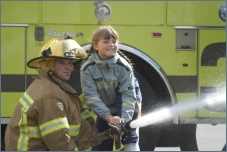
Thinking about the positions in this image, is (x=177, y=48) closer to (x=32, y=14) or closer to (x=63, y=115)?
(x=32, y=14)

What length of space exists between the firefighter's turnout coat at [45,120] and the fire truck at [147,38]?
190cm

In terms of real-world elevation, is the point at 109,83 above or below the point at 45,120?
above

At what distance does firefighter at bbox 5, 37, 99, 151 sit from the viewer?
426 centimetres

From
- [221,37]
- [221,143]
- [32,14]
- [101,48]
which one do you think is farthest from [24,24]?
[221,143]

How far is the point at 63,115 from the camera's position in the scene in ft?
14.1

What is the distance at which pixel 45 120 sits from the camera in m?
4.24

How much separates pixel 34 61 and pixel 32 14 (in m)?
1.79

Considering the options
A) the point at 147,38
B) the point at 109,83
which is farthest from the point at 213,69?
the point at 109,83

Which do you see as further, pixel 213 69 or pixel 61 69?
pixel 213 69

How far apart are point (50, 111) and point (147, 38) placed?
2.41 m

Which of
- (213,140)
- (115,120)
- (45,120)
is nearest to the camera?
(45,120)

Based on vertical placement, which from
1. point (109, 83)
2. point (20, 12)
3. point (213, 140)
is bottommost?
point (213, 140)

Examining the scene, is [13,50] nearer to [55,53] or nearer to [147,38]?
[147,38]

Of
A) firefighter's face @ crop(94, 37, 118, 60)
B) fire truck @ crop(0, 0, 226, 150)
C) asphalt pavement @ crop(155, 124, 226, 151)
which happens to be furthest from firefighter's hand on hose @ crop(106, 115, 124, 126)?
asphalt pavement @ crop(155, 124, 226, 151)
